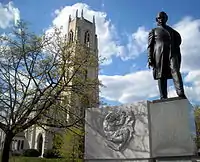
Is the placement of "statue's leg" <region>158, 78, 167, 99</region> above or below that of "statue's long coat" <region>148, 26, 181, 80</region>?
below

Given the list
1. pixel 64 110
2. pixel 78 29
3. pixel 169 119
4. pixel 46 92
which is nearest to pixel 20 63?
pixel 46 92

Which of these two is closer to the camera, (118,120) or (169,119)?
(169,119)

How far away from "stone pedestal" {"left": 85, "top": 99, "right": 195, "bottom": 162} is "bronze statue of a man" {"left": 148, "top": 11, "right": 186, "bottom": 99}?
2.16ft

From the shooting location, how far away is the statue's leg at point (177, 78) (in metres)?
6.24

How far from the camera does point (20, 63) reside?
13.6m

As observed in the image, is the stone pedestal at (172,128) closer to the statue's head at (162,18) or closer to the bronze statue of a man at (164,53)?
the bronze statue of a man at (164,53)

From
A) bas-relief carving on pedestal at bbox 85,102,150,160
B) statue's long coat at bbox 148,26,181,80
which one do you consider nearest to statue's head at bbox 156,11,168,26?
statue's long coat at bbox 148,26,181,80

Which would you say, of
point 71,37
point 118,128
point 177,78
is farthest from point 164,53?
point 71,37

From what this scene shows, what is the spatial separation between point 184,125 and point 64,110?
874 centimetres

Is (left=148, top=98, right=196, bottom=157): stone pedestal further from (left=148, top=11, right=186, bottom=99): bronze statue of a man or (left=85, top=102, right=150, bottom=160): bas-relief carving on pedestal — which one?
(left=148, top=11, right=186, bottom=99): bronze statue of a man

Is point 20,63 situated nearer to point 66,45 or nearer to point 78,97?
point 66,45

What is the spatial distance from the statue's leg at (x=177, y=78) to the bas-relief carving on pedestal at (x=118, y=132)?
0.92 m

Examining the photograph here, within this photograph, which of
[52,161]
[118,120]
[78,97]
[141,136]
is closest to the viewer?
[141,136]

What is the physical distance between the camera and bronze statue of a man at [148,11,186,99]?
21.6 feet
